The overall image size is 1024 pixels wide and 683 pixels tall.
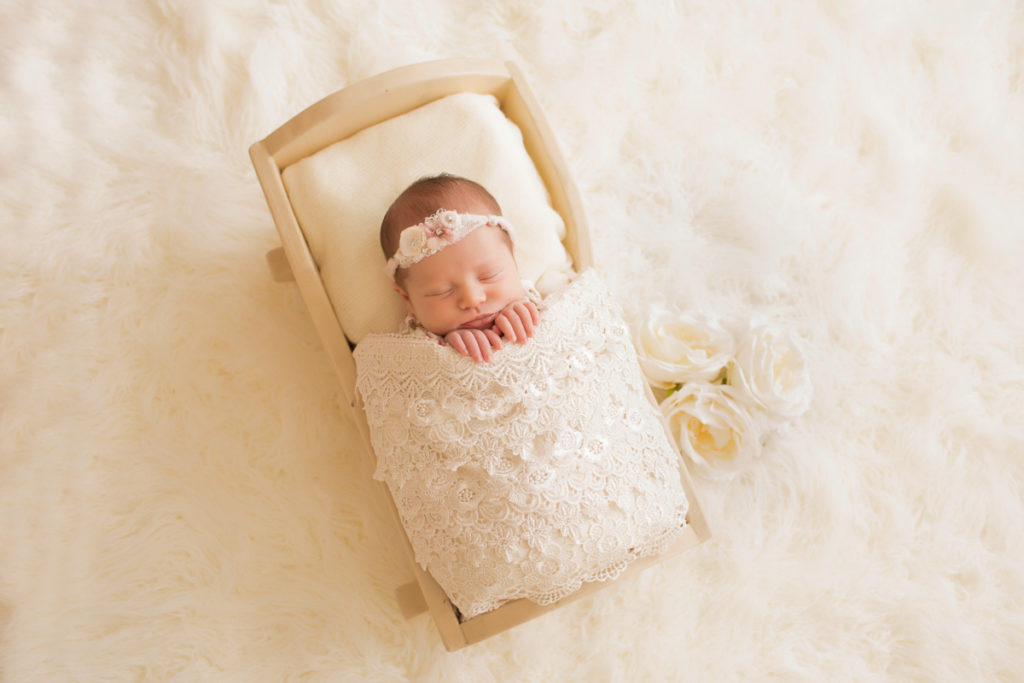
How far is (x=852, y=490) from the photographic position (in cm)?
161

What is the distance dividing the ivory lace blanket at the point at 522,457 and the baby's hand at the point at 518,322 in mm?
15

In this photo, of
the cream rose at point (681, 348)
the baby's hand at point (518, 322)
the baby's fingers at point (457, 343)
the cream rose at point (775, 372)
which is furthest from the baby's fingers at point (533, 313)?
the cream rose at point (775, 372)

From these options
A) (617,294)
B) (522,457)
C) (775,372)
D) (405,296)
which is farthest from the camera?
(617,294)

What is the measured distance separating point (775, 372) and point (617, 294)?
38 cm

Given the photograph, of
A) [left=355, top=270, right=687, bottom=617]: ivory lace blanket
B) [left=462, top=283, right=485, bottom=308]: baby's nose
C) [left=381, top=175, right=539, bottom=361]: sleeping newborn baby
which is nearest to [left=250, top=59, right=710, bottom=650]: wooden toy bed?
[left=355, top=270, right=687, bottom=617]: ivory lace blanket

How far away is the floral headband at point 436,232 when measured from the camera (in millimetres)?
1229

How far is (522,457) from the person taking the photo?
3.99ft

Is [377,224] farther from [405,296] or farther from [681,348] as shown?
[681,348]

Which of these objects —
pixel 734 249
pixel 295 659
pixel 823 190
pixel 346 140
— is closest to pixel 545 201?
pixel 346 140

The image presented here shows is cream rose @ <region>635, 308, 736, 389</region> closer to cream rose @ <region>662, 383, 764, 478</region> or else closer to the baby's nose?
cream rose @ <region>662, 383, 764, 478</region>

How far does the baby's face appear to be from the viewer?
1243 millimetres

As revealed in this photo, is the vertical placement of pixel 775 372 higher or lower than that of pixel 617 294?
lower

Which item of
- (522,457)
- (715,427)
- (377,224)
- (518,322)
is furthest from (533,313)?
(715,427)

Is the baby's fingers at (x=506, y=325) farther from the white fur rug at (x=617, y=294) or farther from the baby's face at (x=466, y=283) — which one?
the white fur rug at (x=617, y=294)
